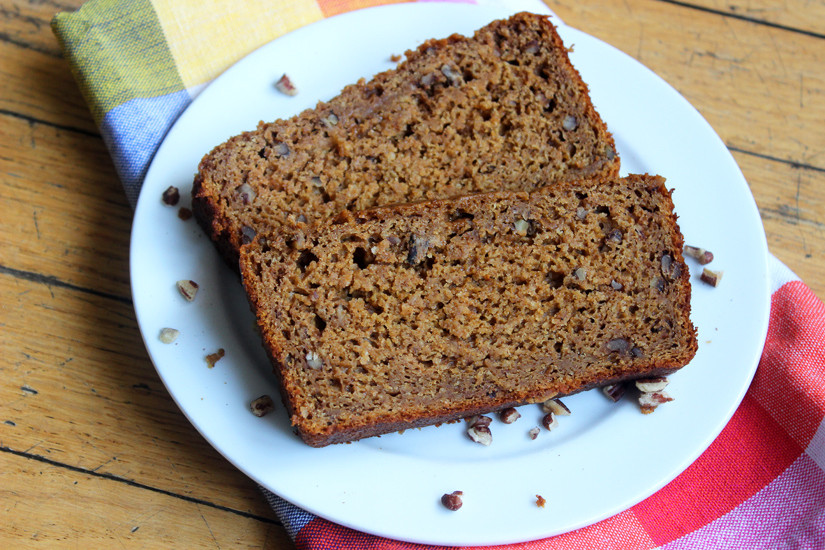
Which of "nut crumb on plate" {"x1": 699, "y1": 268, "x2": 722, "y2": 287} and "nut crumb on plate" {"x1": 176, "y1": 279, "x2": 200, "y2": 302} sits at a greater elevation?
"nut crumb on plate" {"x1": 176, "y1": 279, "x2": 200, "y2": 302}

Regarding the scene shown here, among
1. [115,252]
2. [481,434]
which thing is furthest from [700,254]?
[115,252]

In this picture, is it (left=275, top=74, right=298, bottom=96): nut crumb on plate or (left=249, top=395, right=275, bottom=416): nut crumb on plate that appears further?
(left=275, top=74, right=298, bottom=96): nut crumb on plate

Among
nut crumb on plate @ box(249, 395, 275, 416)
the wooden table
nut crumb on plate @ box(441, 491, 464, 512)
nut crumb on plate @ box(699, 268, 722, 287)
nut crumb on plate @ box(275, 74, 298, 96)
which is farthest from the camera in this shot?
nut crumb on plate @ box(275, 74, 298, 96)

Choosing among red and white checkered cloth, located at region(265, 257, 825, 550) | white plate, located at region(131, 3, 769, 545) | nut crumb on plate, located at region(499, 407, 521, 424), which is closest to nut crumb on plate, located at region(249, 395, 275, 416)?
white plate, located at region(131, 3, 769, 545)

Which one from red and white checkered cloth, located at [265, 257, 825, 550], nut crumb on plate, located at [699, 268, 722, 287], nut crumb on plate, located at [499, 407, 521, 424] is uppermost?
nut crumb on plate, located at [699, 268, 722, 287]

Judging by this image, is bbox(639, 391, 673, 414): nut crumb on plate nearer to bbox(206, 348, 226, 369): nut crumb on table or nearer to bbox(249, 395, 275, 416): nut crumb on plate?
bbox(249, 395, 275, 416): nut crumb on plate

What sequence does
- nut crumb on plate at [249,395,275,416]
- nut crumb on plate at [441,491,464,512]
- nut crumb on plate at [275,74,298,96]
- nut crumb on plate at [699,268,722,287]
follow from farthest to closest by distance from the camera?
1. nut crumb on plate at [275,74,298,96]
2. nut crumb on plate at [699,268,722,287]
3. nut crumb on plate at [249,395,275,416]
4. nut crumb on plate at [441,491,464,512]

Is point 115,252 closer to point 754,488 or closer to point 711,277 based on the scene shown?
point 711,277
